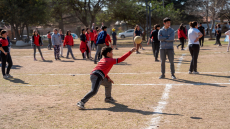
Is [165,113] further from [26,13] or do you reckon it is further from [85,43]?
[26,13]

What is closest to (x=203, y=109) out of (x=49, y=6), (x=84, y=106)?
(x=84, y=106)

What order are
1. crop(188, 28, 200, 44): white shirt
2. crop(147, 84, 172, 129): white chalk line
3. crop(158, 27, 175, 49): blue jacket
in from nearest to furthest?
crop(147, 84, 172, 129): white chalk line
crop(158, 27, 175, 49): blue jacket
crop(188, 28, 200, 44): white shirt

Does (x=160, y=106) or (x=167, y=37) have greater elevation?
(x=167, y=37)

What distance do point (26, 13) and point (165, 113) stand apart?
108ft

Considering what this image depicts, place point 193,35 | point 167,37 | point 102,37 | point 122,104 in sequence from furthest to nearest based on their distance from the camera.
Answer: point 102,37
point 193,35
point 167,37
point 122,104

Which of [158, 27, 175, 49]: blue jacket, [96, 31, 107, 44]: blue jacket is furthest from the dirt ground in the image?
[96, 31, 107, 44]: blue jacket

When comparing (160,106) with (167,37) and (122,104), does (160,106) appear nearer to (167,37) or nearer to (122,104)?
(122,104)

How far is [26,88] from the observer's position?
7898mm

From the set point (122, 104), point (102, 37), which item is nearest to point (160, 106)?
point (122, 104)

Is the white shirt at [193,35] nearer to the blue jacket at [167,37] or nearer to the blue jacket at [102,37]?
the blue jacket at [167,37]

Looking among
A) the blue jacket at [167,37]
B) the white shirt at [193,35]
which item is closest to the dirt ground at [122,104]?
the blue jacket at [167,37]

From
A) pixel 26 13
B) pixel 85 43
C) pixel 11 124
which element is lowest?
pixel 11 124

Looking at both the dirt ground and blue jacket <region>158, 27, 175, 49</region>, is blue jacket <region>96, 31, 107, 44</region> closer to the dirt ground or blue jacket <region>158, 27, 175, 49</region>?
the dirt ground

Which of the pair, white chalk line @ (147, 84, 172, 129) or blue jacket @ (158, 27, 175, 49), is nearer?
white chalk line @ (147, 84, 172, 129)
